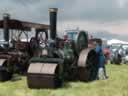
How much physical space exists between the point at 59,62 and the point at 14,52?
395 centimetres

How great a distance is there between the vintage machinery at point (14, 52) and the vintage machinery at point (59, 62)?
0.43 m

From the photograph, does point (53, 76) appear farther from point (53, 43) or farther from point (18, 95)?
point (53, 43)

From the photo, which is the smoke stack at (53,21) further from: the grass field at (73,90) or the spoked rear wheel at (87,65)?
the grass field at (73,90)

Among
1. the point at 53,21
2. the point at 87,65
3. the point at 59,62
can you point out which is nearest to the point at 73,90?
the point at 59,62

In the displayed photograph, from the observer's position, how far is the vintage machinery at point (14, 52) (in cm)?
1405

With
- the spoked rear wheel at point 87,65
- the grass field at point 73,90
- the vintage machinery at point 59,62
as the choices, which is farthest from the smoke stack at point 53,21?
the grass field at point 73,90

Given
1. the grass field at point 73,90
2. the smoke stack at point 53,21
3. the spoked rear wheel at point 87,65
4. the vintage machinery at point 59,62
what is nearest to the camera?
the grass field at point 73,90

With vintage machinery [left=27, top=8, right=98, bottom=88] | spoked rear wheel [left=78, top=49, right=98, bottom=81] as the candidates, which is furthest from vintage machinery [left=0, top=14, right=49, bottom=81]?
spoked rear wheel [left=78, top=49, right=98, bottom=81]

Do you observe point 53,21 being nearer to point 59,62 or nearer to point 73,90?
point 59,62

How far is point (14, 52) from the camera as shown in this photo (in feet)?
49.4

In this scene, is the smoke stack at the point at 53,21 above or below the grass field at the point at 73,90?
above

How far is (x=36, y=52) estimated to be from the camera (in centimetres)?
1490

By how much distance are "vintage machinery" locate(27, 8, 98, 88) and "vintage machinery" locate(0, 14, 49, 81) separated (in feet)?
1.42

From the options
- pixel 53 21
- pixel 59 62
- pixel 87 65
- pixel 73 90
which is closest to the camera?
pixel 73 90
